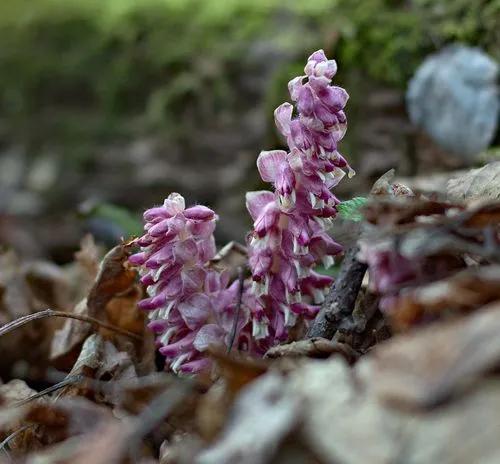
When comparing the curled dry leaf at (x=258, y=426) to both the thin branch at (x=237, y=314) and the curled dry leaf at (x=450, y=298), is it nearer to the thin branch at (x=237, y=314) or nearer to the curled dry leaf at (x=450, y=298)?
the curled dry leaf at (x=450, y=298)

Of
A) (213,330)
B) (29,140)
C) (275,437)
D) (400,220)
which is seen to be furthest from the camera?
(29,140)

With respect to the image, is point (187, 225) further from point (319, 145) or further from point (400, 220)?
point (400, 220)

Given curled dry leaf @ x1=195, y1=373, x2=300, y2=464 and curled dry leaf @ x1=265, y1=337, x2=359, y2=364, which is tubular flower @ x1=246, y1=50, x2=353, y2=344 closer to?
curled dry leaf @ x1=265, y1=337, x2=359, y2=364

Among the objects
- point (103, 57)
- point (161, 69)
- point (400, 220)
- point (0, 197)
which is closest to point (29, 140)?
point (0, 197)

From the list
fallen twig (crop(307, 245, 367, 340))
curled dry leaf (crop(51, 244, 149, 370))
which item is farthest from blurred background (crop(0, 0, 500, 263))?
fallen twig (crop(307, 245, 367, 340))

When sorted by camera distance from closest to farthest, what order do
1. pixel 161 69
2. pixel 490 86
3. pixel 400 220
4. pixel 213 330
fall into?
pixel 400 220 < pixel 213 330 < pixel 490 86 < pixel 161 69

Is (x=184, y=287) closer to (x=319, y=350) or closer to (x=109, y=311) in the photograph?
(x=319, y=350)
